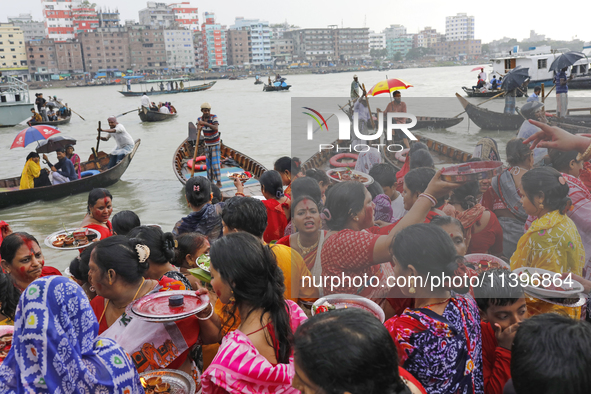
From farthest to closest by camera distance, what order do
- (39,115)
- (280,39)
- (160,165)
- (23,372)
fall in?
(280,39)
(39,115)
(160,165)
(23,372)

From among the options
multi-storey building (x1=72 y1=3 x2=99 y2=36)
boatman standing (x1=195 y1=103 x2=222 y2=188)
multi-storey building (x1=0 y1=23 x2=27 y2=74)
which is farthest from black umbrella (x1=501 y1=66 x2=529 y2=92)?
multi-storey building (x1=72 y1=3 x2=99 y2=36)

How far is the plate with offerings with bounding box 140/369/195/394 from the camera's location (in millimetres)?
1897

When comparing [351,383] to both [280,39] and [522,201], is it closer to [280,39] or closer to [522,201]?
[522,201]

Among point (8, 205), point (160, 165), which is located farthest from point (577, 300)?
point (160, 165)

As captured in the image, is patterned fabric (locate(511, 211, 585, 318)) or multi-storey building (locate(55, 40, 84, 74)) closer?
patterned fabric (locate(511, 211, 585, 318))

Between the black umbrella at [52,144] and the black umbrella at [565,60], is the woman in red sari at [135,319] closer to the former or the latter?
the black umbrella at [52,144]

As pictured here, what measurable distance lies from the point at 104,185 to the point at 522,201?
1037cm

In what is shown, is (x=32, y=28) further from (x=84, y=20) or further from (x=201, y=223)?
(x=201, y=223)

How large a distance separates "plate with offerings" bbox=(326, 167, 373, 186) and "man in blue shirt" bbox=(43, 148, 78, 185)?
840 centimetres

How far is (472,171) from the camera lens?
9.31 ft

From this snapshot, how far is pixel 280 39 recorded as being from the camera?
12488 centimetres

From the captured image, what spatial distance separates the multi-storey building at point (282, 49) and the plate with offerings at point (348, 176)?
117 m

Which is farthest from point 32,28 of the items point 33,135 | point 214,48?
point 33,135

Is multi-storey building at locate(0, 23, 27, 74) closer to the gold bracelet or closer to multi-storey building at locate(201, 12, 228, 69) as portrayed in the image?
multi-storey building at locate(201, 12, 228, 69)
